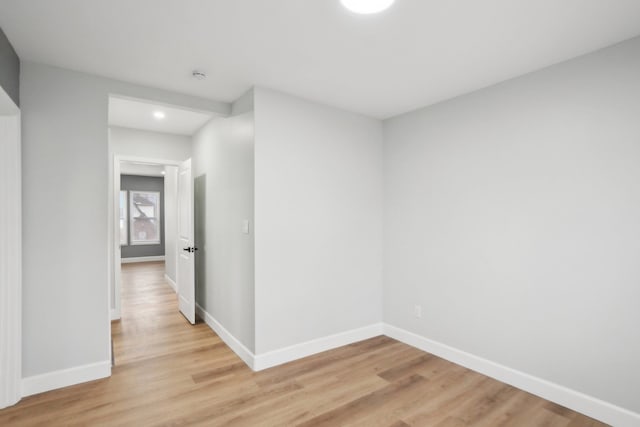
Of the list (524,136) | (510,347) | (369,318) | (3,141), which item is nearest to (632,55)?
(524,136)

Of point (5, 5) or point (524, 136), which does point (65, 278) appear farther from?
point (524, 136)

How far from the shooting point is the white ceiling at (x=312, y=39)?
185 cm

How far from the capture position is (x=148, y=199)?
9891mm

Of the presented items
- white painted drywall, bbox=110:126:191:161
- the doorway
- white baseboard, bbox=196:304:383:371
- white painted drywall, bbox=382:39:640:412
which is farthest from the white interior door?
white painted drywall, bbox=382:39:640:412

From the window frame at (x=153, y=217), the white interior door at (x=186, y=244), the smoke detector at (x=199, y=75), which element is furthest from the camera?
the window frame at (x=153, y=217)

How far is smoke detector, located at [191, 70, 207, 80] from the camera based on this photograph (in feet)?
8.81

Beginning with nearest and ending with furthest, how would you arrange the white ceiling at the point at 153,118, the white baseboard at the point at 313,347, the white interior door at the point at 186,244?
1. the white baseboard at the point at 313,347
2. the white ceiling at the point at 153,118
3. the white interior door at the point at 186,244

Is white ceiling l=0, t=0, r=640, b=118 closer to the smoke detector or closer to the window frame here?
the smoke detector

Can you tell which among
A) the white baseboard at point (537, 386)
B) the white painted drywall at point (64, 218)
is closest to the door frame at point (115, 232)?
the white painted drywall at point (64, 218)

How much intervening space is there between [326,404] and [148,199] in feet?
30.6

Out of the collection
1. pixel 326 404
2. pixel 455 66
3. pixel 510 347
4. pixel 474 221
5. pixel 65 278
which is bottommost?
pixel 326 404

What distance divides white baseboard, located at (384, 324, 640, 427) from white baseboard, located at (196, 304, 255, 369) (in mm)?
1734

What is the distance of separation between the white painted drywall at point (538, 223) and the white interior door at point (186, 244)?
2729mm

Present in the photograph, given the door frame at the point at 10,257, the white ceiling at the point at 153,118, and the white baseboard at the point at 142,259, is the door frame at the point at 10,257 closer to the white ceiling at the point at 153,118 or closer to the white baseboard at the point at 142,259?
the white ceiling at the point at 153,118
